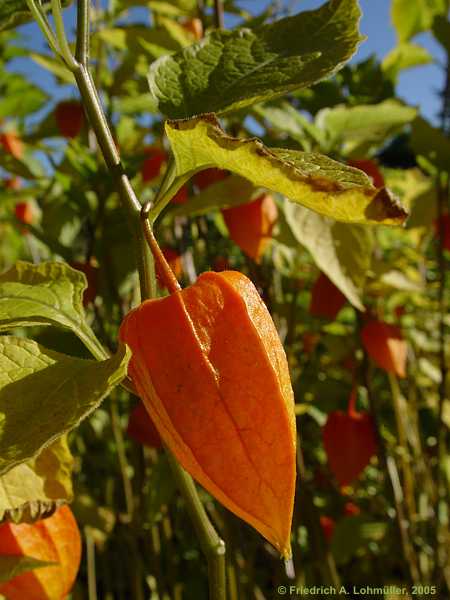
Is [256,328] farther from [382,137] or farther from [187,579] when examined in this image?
[187,579]

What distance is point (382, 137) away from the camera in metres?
0.76

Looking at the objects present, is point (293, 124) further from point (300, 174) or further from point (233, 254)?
point (233, 254)

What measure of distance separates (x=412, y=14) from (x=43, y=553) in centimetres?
104

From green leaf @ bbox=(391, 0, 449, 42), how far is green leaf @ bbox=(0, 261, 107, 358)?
0.92 m

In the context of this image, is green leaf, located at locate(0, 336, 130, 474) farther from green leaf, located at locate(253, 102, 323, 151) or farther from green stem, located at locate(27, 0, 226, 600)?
green leaf, located at locate(253, 102, 323, 151)

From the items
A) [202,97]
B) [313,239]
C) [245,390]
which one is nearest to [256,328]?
[245,390]

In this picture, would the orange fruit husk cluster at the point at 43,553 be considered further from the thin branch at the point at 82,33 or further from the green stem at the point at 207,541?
the thin branch at the point at 82,33

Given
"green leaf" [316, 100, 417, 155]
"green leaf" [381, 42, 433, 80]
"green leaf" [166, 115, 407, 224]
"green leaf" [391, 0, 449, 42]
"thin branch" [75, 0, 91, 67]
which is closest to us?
"green leaf" [166, 115, 407, 224]

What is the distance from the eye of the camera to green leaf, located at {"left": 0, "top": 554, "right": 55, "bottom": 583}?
392mm

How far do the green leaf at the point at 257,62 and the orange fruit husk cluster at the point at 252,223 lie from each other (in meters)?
0.27

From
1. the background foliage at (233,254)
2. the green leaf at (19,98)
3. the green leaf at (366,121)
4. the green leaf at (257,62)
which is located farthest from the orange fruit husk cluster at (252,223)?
the green leaf at (19,98)

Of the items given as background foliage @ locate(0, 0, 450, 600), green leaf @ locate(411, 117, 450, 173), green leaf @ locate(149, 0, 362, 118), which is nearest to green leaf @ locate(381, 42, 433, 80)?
background foliage @ locate(0, 0, 450, 600)

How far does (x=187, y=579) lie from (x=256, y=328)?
126cm

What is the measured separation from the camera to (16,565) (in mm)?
406
